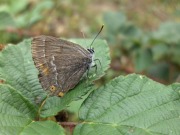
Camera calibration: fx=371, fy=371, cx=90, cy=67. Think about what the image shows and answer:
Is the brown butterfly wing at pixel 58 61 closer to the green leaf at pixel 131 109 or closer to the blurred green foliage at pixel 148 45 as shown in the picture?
the green leaf at pixel 131 109

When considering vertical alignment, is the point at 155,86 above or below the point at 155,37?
above

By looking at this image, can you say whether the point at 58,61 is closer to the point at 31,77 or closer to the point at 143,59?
the point at 31,77

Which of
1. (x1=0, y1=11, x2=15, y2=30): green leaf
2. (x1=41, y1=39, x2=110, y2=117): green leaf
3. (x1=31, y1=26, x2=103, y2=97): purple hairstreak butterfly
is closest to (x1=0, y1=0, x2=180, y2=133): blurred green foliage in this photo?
→ (x1=0, y1=11, x2=15, y2=30): green leaf

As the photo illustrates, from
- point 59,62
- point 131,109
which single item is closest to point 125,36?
point 59,62

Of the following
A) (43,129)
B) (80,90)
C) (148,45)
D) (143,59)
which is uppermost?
(80,90)

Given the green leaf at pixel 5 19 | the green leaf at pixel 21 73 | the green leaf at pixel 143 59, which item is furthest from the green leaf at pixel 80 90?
the green leaf at pixel 143 59

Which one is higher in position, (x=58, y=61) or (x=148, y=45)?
(x=58, y=61)

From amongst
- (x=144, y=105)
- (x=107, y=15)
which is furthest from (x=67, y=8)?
(x=144, y=105)

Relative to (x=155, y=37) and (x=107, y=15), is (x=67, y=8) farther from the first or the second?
(x=155, y=37)

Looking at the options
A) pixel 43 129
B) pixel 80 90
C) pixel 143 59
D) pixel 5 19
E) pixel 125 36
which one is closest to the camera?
pixel 43 129

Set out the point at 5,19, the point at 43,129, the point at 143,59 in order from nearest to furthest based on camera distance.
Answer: the point at 43,129
the point at 5,19
the point at 143,59
